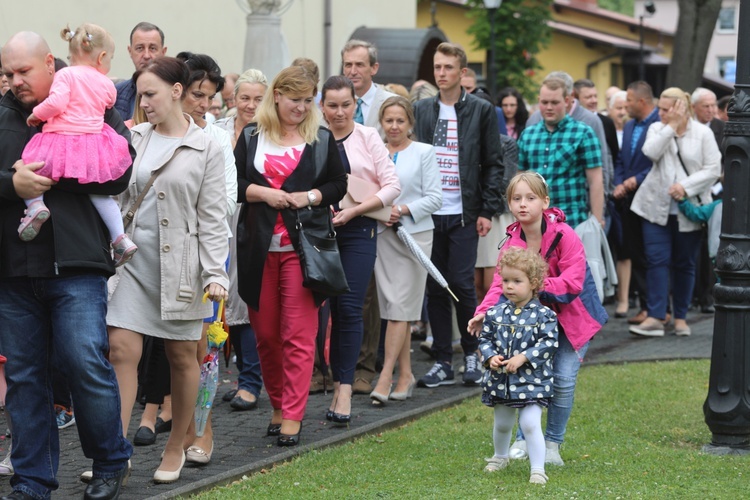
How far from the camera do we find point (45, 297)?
579 cm

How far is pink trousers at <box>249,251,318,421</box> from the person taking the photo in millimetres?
7570

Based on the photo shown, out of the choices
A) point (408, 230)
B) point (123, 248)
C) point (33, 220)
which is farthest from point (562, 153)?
point (33, 220)

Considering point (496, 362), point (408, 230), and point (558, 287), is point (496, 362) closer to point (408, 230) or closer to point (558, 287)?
point (558, 287)

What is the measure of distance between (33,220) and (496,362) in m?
2.35

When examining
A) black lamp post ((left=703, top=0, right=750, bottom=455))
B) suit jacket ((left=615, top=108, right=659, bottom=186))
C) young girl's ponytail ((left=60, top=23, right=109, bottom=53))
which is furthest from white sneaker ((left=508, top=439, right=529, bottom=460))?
suit jacket ((left=615, top=108, right=659, bottom=186))

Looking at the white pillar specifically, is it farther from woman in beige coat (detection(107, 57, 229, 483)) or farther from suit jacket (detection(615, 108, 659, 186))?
woman in beige coat (detection(107, 57, 229, 483))

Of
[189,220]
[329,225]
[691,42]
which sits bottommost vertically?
[329,225]

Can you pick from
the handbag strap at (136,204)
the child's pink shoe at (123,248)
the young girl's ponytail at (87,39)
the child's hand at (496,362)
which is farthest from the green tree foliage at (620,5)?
the child's pink shoe at (123,248)

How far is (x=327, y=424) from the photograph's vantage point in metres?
8.30

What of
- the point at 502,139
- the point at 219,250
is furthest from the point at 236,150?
the point at 502,139

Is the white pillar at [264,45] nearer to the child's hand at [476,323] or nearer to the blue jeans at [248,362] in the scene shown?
the blue jeans at [248,362]

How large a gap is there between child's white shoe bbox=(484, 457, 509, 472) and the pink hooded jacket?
0.71 metres

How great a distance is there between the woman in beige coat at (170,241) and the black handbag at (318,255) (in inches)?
41.0

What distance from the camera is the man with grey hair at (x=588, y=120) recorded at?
11711mm
